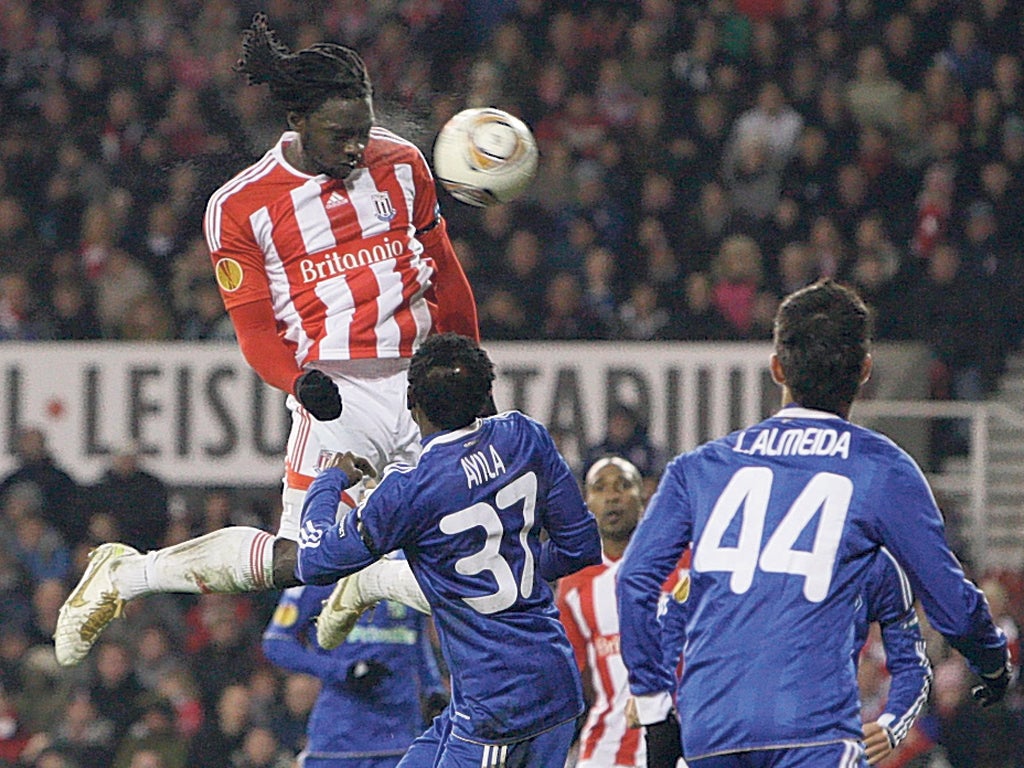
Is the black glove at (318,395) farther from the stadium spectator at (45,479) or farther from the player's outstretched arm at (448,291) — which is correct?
the stadium spectator at (45,479)

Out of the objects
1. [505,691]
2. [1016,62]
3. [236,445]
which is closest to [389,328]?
[505,691]

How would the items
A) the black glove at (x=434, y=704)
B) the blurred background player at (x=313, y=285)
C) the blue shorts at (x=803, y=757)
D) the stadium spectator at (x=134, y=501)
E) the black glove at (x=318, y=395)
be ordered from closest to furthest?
the blue shorts at (x=803, y=757) → the black glove at (x=318, y=395) → the blurred background player at (x=313, y=285) → the black glove at (x=434, y=704) → the stadium spectator at (x=134, y=501)

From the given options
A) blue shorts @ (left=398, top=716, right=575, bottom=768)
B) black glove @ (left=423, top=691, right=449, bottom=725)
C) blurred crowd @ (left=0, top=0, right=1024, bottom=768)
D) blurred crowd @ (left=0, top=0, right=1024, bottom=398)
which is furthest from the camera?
blurred crowd @ (left=0, top=0, right=1024, bottom=398)

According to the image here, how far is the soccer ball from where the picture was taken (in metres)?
6.19

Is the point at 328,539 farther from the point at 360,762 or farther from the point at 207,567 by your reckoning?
the point at 360,762

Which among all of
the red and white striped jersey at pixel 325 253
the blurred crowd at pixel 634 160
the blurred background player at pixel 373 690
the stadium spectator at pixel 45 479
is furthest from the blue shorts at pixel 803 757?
the stadium spectator at pixel 45 479

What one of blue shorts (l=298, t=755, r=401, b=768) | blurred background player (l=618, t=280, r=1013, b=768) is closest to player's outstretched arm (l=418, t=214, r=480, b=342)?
blurred background player (l=618, t=280, r=1013, b=768)

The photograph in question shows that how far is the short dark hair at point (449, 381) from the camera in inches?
205

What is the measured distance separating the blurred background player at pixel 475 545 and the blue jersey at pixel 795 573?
2.46 ft

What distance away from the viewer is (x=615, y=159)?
1326 cm

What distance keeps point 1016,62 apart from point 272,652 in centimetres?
734

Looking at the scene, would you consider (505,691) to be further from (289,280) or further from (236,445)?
(236,445)

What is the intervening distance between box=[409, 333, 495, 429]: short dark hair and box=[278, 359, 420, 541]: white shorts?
0.83 metres

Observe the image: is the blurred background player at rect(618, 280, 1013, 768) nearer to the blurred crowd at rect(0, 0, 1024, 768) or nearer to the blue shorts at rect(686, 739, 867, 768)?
the blue shorts at rect(686, 739, 867, 768)
